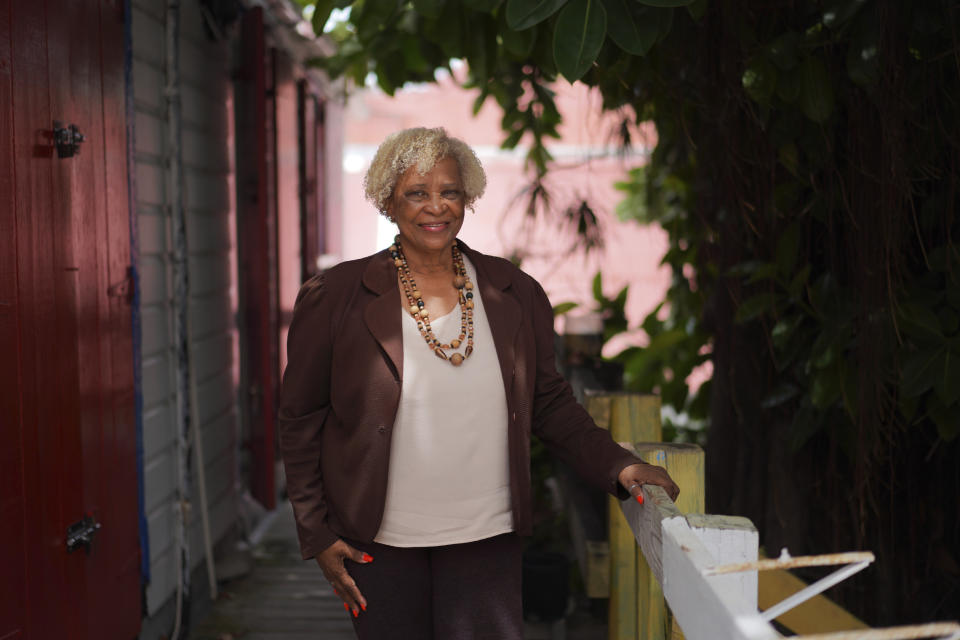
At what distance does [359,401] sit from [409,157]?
1.77 feet

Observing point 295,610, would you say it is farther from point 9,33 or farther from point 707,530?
point 707,530

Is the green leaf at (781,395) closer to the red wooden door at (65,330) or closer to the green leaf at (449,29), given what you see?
the green leaf at (449,29)

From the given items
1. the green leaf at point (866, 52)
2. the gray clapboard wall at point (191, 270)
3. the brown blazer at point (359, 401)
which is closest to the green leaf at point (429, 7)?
the brown blazer at point (359, 401)

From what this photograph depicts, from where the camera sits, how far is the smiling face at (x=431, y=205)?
213cm

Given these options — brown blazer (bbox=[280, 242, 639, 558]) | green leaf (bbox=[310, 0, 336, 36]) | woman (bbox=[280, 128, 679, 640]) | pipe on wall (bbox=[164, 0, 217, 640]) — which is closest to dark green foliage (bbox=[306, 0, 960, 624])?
green leaf (bbox=[310, 0, 336, 36])

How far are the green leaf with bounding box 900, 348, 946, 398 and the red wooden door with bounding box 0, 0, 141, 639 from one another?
2289 millimetres

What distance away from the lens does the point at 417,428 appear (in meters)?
2.07

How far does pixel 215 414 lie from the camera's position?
4574mm

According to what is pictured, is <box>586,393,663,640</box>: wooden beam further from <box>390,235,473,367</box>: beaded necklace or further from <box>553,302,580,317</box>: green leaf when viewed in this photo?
<box>553,302,580,317</box>: green leaf

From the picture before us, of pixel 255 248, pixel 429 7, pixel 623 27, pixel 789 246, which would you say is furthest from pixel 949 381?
pixel 255 248

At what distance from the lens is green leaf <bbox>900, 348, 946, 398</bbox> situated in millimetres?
2648

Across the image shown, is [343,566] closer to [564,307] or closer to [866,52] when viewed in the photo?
[866,52]

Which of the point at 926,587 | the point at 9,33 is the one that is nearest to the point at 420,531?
the point at 9,33

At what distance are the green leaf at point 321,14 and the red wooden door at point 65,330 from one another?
671 millimetres
